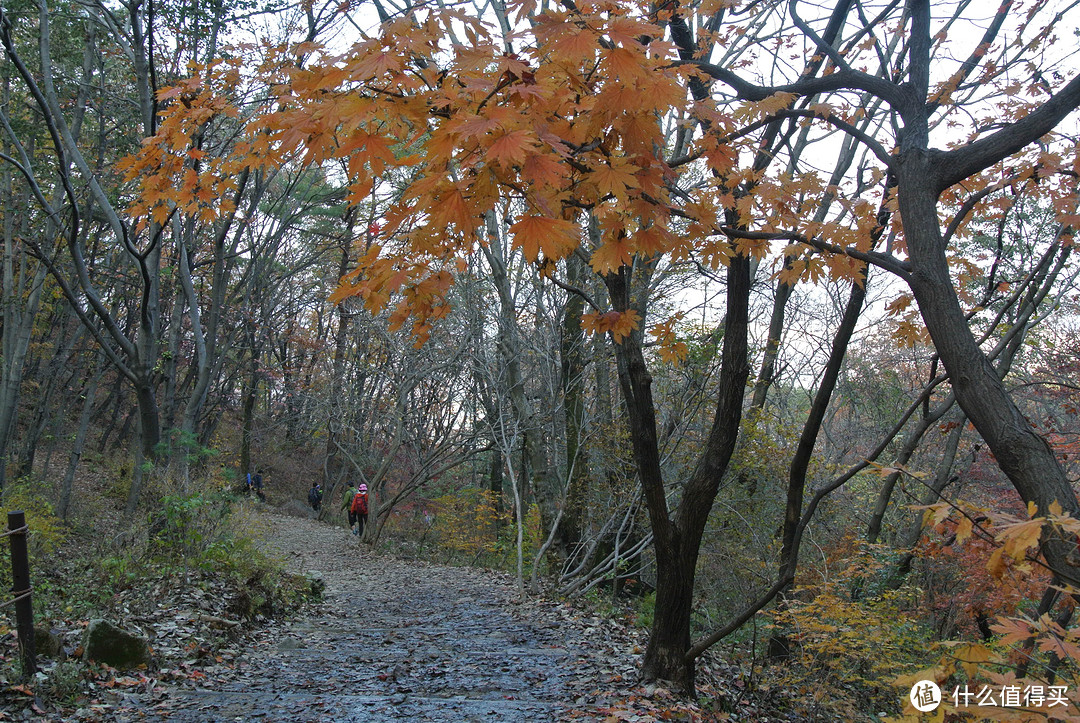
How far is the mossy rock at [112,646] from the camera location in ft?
13.8

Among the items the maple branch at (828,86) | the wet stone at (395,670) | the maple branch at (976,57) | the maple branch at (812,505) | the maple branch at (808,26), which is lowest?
the wet stone at (395,670)

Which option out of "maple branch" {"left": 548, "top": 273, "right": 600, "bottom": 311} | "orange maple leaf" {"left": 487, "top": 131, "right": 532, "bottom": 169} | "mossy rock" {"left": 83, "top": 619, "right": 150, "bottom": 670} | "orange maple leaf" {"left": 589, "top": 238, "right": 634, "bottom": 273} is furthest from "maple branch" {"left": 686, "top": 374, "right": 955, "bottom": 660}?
"mossy rock" {"left": 83, "top": 619, "right": 150, "bottom": 670}

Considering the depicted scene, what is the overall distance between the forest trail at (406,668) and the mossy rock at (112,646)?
1.11ft

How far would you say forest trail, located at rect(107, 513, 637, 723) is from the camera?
3912 mm

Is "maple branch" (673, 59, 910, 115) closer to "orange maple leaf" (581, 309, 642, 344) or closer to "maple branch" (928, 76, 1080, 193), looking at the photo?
"maple branch" (928, 76, 1080, 193)

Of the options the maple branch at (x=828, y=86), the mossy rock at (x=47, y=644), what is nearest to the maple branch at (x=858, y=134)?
the maple branch at (x=828, y=86)

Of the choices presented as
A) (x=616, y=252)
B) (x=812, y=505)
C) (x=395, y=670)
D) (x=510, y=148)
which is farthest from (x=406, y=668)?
(x=510, y=148)

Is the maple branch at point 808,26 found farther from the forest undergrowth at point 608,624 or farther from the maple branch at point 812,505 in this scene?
the forest undergrowth at point 608,624

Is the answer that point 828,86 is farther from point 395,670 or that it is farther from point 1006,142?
point 395,670

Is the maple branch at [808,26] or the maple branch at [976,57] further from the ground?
the maple branch at [976,57]

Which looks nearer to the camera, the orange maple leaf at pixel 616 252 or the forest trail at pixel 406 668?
the orange maple leaf at pixel 616 252

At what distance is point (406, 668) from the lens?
496 cm

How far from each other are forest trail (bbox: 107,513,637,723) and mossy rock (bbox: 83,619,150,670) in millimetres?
339

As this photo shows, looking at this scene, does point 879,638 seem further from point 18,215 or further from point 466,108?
point 18,215
